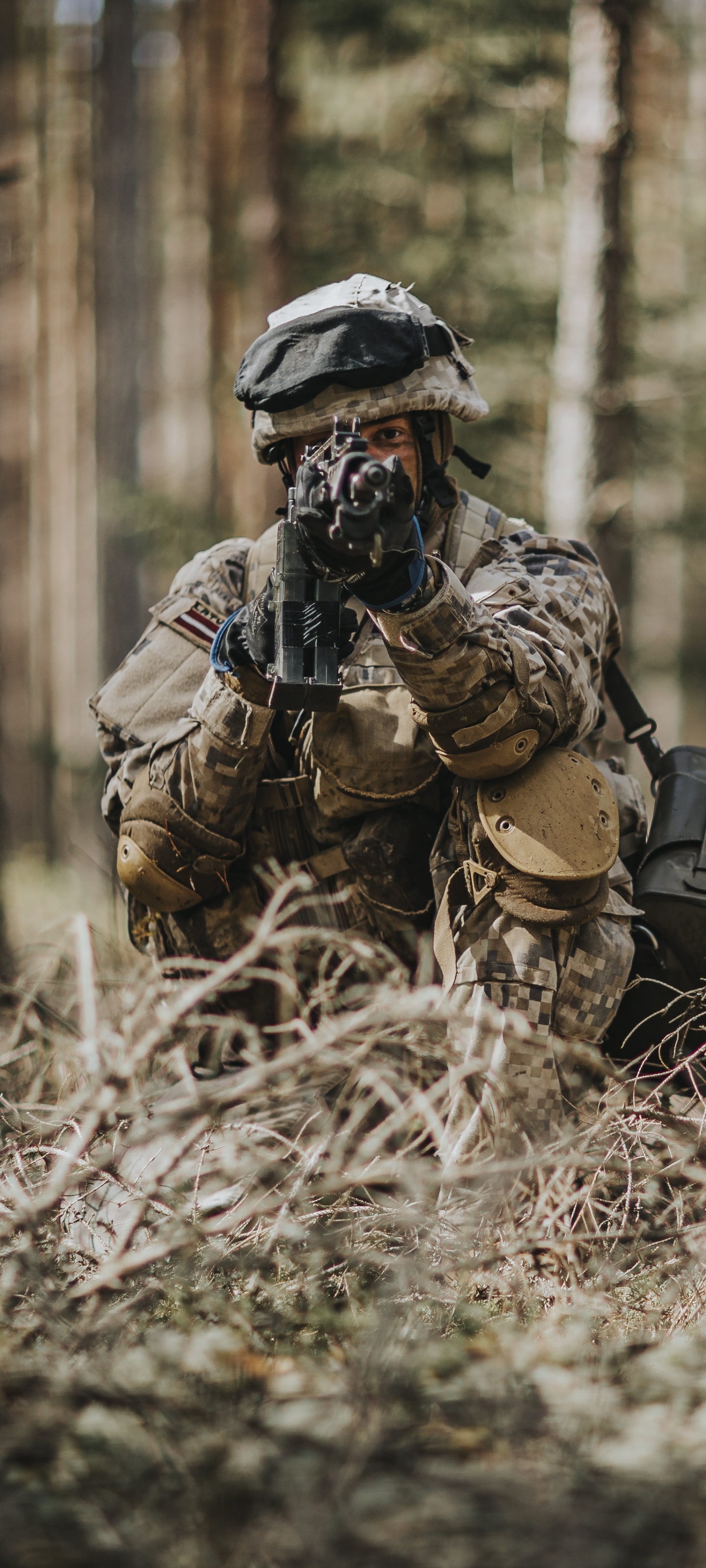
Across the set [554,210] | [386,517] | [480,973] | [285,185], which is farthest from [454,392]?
[554,210]

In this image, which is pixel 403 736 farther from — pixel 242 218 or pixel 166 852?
pixel 242 218

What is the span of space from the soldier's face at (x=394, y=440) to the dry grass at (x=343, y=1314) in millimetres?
1339

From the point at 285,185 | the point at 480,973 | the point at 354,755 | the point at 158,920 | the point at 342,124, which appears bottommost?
the point at 158,920

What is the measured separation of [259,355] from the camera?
308 cm

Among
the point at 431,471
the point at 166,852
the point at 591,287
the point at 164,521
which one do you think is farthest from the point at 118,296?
the point at 166,852

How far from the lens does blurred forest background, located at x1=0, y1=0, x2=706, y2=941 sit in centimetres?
616

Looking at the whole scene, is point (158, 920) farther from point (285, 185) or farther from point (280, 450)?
point (285, 185)

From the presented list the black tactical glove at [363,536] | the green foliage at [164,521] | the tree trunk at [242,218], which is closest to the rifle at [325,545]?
the black tactical glove at [363,536]

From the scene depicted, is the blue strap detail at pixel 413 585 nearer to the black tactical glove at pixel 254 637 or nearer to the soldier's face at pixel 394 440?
the black tactical glove at pixel 254 637

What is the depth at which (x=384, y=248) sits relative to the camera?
413 inches

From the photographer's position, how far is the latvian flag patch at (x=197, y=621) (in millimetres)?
3449

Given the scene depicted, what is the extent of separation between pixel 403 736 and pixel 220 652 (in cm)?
53

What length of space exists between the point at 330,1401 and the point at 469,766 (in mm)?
1521

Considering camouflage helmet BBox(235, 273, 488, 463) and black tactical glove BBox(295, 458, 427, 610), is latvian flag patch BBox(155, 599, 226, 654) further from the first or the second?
black tactical glove BBox(295, 458, 427, 610)
